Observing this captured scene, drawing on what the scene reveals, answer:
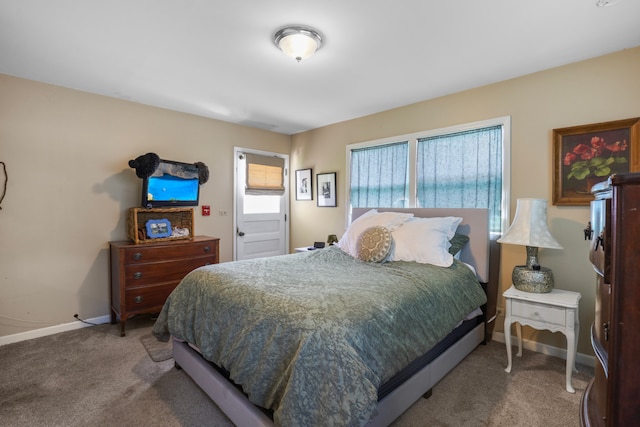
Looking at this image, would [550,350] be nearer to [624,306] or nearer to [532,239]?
[532,239]

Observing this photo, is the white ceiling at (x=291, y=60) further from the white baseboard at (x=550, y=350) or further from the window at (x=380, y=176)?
the white baseboard at (x=550, y=350)

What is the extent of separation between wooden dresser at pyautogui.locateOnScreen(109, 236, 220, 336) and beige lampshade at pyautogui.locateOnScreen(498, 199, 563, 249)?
123 inches

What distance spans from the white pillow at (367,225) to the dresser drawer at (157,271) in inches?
67.7

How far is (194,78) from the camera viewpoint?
2.84 metres

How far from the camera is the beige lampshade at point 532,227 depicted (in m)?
2.30

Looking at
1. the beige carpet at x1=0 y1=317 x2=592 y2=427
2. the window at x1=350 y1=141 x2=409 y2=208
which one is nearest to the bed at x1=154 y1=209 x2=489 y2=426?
the beige carpet at x1=0 y1=317 x2=592 y2=427

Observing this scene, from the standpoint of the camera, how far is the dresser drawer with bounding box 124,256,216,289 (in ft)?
9.76

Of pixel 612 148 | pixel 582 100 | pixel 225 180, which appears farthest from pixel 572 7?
pixel 225 180

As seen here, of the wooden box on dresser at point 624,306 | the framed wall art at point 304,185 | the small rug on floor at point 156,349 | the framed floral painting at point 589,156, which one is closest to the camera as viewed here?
the wooden box on dresser at point 624,306

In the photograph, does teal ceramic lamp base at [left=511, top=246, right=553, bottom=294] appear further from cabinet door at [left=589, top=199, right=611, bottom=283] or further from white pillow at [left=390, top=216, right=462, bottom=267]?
cabinet door at [left=589, top=199, right=611, bottom=283]

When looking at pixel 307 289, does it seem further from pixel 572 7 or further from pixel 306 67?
pixel 572 7

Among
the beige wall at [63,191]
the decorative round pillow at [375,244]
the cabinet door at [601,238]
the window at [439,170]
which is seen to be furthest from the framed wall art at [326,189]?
the cabinet door at [601,238]

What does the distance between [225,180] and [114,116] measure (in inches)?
57.0

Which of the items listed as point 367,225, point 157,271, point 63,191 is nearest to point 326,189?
point 367,225
